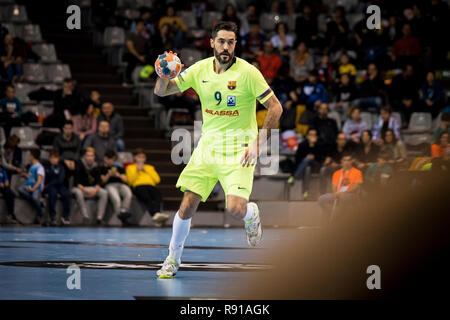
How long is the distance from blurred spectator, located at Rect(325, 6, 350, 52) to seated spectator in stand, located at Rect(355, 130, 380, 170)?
5024 mm

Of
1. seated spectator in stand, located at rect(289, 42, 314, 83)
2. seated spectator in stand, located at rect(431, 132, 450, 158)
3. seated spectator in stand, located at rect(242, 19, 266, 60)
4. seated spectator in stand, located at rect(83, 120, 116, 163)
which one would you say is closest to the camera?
seated spectator in stand, located at rect(431, 132, 450, 158)

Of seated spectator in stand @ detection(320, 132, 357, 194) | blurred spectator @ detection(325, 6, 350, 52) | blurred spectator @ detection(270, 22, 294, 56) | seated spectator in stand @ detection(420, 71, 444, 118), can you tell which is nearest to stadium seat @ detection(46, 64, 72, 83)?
blurred spectator @ detection(270, 22, 294, 56)

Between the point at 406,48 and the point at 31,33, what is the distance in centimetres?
943

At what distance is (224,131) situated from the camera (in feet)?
24.1

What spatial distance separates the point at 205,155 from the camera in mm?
7332

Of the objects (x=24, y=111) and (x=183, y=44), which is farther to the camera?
(x=183, y=44)

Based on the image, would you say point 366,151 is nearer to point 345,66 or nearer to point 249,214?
point 345,66

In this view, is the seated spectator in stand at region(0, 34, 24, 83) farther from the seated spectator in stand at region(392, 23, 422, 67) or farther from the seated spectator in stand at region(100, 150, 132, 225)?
the seated spectator in stand at region(392, 23, 422, 67)

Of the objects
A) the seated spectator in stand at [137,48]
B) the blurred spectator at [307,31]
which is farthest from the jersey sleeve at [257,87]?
the blurred spectator at [307,31]

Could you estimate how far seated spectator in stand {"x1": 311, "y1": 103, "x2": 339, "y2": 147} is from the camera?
18031 millimetres

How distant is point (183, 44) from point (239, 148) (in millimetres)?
14131

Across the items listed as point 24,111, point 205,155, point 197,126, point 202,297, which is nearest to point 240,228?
point 197,126
